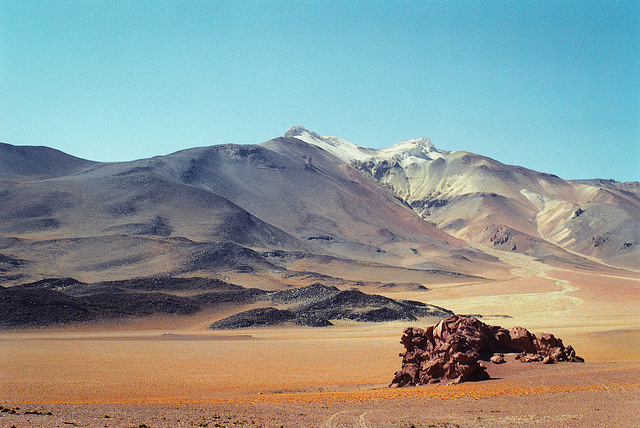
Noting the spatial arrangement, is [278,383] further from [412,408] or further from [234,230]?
[234,230]

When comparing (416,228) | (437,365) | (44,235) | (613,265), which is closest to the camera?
(437,365)

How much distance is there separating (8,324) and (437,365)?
1536 inches

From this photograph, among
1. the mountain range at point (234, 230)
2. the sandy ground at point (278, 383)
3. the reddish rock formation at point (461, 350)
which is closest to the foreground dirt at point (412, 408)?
the sandy ground at point (278, 383)

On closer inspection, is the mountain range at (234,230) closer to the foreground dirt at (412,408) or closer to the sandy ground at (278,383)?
the sandy ground at (278,383)

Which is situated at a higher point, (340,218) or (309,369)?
(340,218)

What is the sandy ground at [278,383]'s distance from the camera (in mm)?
16031

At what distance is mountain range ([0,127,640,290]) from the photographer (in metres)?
94.3

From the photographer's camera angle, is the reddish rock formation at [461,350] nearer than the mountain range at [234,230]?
Yes

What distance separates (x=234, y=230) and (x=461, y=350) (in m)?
105

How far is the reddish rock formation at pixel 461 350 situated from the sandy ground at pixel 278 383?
89cm

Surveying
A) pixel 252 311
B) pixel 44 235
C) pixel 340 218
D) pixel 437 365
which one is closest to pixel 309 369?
pixel 437 365

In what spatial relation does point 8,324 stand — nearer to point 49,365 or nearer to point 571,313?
point 49,365

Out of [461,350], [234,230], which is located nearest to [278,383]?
[461,350]

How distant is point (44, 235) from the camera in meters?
108
